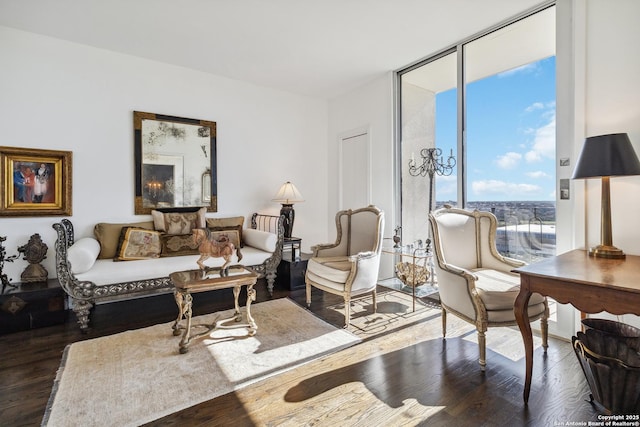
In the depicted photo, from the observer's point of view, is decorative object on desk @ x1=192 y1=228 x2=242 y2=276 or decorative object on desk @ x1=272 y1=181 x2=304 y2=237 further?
decorative object on desk @ x1=272 y1=181 x2=304 y2=237

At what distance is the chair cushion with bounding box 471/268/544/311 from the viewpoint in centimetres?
195

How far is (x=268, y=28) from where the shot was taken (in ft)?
9.70

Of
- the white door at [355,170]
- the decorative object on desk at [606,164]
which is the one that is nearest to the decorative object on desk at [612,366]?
the decorative object on desk at [606,164]

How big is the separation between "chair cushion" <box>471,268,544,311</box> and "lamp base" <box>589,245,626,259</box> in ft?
1.41

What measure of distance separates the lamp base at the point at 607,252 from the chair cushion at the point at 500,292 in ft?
1.41

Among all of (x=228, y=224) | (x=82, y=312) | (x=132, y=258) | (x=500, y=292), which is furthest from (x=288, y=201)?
(x=500, y=292)

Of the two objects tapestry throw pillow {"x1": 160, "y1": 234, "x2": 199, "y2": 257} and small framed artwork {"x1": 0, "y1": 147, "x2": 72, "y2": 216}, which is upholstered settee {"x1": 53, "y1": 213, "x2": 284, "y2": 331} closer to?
tapestry throw pillow {"x1": 160, "y1": 234, "x2": 199, "y2": 257}

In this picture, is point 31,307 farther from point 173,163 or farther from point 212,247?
point 173,163

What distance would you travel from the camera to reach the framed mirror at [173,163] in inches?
141

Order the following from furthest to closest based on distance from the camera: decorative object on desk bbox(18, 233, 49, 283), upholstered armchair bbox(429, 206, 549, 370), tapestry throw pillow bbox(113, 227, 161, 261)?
1. tapestry throw pillow bbox(113, 227, 161, 261)
2. decorative object on desk bbox(18, 233, 49, 283)
3. upholstered armchair bbox(429, 206, 549, 370)

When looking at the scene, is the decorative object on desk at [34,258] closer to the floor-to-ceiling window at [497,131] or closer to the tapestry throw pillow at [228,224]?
the tapestry throw pillow at [228,224]

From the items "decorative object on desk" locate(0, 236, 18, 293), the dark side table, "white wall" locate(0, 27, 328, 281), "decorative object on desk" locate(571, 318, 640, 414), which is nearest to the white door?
"white wall" locate(0, 27, 328, 281)

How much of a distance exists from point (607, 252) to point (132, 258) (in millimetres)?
3934

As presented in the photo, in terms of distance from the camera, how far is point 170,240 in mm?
3367
